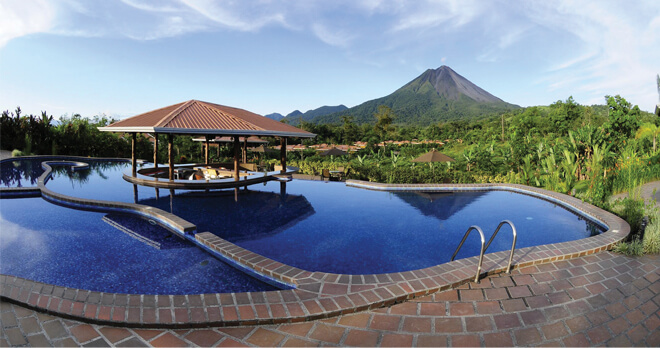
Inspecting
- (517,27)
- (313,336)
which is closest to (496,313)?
(313,336)

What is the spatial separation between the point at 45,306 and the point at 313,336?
2.78 metres

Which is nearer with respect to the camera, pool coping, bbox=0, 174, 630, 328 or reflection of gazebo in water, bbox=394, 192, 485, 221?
pool coping, bbox=0, 174, 630, 328

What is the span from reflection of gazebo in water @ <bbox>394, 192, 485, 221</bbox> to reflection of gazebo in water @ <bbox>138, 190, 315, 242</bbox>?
3.50 m

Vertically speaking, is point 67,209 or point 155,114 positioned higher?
point 155,114

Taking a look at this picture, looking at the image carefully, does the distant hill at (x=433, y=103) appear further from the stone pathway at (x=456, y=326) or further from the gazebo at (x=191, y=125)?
the stone pathway at (x=456, y=326)

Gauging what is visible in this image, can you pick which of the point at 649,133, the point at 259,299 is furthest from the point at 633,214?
the point at 649,133

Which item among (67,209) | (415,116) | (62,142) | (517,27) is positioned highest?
(415,116)

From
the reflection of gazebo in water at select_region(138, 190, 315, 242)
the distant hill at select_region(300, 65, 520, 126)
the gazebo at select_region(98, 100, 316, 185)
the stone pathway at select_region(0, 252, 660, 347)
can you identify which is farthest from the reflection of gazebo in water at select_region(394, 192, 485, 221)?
the distant hill at select_region(300, 65, 520, 126)

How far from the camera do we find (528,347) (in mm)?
2637

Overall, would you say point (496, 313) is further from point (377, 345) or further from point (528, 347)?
point (377, 345)

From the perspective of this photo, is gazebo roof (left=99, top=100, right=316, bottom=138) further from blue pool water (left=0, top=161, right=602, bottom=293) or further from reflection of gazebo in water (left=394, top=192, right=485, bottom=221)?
reflection of gazebo in water (left=394, top=192, right=485, bottom=221)

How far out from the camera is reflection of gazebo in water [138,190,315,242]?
699 centimetres

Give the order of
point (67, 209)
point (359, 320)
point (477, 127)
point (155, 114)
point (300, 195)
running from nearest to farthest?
point (359, 320), point (67, 209), point (300, 195), point (155, 114), point (477, 127)

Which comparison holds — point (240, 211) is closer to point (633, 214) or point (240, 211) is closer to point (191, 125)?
point (191, 125)
